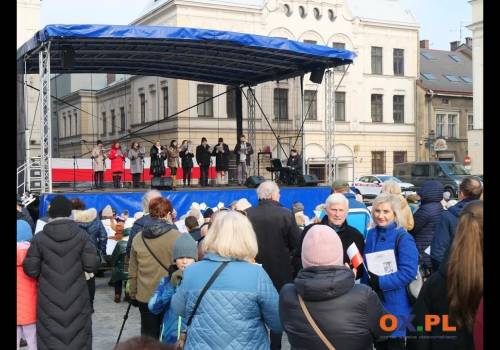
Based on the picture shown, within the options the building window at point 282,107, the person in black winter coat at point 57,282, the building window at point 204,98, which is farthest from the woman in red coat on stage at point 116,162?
the building window at point 204,98

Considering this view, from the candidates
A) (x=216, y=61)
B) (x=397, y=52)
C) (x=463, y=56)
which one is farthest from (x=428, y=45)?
(x=216, y=61)

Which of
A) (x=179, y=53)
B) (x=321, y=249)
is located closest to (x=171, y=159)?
(x=179, y=53)

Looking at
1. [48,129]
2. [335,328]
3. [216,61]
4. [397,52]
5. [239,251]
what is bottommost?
[335,328]

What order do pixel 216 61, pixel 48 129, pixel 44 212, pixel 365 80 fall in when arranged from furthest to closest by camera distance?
pixel 365 80
pixel 216 61
pixel 48 129
pixel 44 212

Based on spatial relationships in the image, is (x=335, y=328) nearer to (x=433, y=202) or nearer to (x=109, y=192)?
(x=433, y=202)

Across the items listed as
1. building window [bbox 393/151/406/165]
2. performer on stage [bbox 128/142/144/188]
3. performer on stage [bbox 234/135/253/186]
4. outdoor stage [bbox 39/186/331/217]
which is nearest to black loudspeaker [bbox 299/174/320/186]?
outdoor stage [bbox 39/186/331/217]

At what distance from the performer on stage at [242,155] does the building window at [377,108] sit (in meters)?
19.7

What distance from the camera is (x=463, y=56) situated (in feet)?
161

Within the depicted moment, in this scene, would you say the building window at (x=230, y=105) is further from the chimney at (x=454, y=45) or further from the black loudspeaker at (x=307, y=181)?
the chimney at (x=454, y=45)

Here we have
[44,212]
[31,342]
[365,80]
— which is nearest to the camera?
[31,342]

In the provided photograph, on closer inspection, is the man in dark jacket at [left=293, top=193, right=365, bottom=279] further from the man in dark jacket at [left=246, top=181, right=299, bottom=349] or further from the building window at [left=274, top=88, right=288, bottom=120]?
the building window at [left=274, top=88, right=288, bottom=120]

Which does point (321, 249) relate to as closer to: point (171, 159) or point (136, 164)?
point (171, 159)

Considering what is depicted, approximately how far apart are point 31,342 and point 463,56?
4920 centimetres

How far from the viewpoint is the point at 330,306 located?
9.80ft
